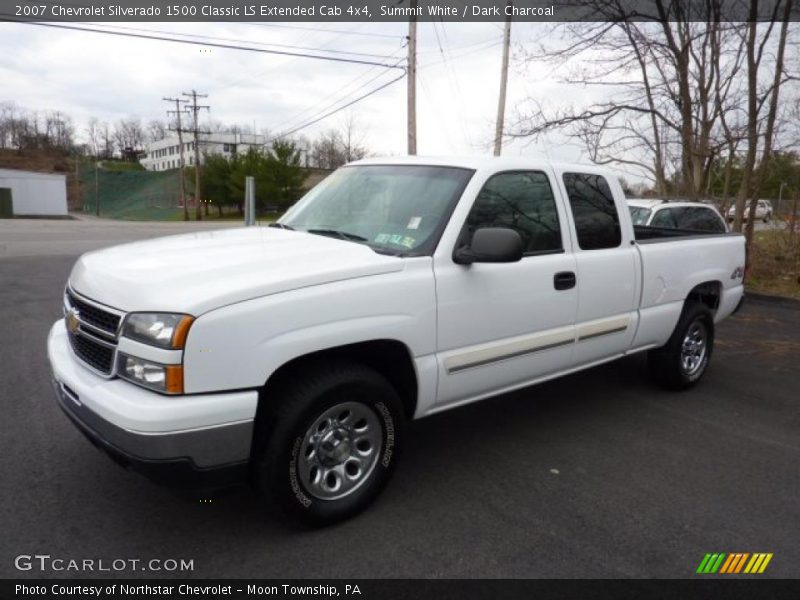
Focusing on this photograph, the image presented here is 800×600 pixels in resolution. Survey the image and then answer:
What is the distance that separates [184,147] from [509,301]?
108 metres

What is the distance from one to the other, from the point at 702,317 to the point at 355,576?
3983 millimetres

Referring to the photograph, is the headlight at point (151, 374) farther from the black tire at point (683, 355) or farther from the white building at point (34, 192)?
the white building at point (34, 192)

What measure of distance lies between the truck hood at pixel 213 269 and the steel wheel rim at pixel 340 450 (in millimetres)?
689

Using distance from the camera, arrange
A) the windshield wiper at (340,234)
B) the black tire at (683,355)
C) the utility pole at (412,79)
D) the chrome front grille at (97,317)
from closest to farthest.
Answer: the chrome front grille at (97,317)
the windshield wiper at (340,234)
the black tire at (683,355)
the utility pole at (412,79)

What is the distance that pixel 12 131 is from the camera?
97.6m

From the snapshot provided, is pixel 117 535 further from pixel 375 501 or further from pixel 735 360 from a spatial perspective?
pixel 735 360

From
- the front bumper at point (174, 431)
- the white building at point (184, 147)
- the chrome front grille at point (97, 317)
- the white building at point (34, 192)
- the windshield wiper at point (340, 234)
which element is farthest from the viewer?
the white building at point (184, 147)

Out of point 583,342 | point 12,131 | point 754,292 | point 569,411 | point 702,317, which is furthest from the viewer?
point 12,131

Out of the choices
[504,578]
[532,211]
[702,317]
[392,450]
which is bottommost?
[504,578]

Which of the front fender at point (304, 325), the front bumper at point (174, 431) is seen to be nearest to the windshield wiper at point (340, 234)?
the front fender at point (304, 325)

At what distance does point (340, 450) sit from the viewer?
3021 millimetres

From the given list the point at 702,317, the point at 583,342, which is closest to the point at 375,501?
the point at 583,342

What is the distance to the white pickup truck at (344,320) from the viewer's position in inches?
98.3

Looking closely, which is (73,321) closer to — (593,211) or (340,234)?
(340,234)
